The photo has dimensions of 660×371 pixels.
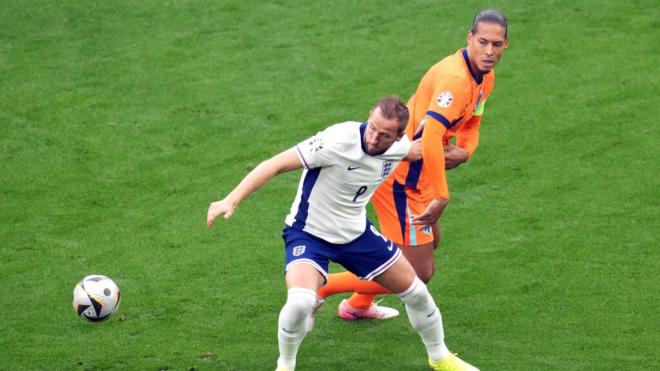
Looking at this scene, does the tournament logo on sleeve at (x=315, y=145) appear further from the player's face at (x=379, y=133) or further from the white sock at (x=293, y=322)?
the white sock at (x=293, y=322)

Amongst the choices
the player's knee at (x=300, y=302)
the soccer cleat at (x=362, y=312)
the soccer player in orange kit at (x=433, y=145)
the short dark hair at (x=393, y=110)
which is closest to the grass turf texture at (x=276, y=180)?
the soccer cleat at (x=362, y=312)

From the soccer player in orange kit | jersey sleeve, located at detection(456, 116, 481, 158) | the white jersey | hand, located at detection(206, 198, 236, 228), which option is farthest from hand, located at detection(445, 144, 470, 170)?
hand, located at detection(206, 198, 236, 228)

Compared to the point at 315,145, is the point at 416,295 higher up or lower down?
lower down

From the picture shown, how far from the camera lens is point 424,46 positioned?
14.0 metres

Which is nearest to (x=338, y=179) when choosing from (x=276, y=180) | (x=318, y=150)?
(x=318, y=150)

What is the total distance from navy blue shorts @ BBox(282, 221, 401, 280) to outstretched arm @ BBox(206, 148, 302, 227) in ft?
1.94

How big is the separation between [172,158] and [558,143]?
4258 mm

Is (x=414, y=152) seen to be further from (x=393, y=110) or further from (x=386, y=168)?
(x=393, y=110)

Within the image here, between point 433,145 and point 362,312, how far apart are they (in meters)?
1.84

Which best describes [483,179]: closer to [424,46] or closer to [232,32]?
[424,46]

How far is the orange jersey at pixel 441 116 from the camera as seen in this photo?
7551 millimetres

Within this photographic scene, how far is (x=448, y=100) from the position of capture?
298 inches

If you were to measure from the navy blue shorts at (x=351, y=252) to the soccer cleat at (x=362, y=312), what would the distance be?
1.31 meters

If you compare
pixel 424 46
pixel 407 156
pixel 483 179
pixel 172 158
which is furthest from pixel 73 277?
pixel 424 46
